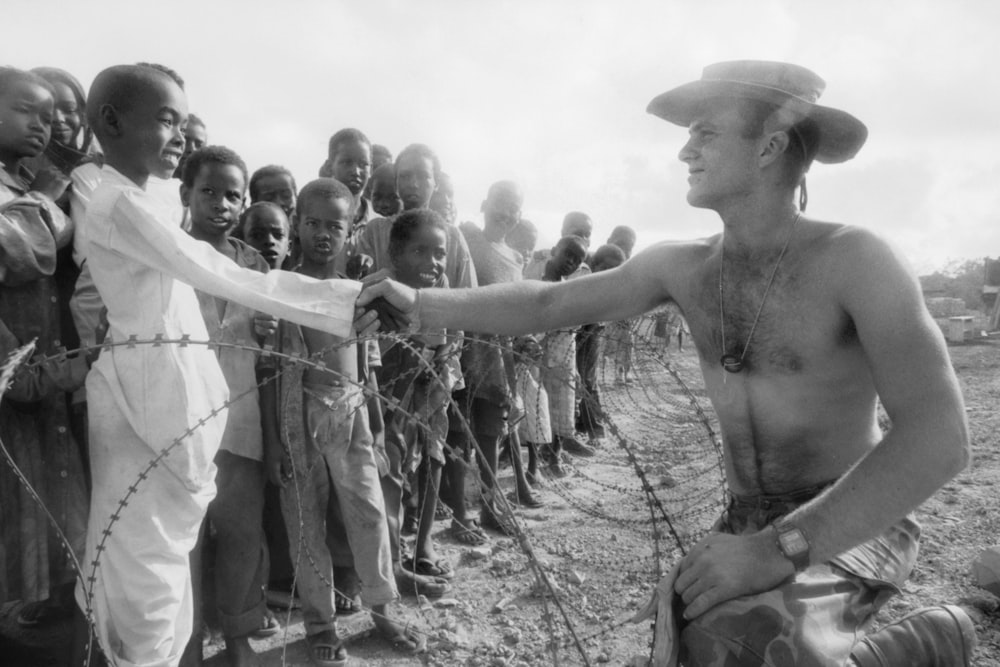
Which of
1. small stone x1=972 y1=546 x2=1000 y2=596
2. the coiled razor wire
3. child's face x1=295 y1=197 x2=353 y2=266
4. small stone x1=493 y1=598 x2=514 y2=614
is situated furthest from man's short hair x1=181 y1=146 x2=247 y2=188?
small stone x1=972 y1=546 x2=1000 y2=596

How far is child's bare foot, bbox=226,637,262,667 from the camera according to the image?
128 inches

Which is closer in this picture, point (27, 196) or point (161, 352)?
point (161, 352)

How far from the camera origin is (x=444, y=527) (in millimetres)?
5227

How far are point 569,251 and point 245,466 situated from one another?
496 centimetres

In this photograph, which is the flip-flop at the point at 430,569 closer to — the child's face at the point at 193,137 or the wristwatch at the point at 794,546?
the wristwatch at the point at 794,546

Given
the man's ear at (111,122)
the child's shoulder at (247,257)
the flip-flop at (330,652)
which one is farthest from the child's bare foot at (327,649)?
the man's ear at (111,122)

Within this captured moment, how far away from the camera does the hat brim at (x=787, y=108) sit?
8.05 feet

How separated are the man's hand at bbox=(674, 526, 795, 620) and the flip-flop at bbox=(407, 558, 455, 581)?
7.90 ft

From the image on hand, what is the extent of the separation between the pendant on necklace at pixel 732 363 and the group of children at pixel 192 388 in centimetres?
50

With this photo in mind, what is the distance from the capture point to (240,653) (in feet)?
10.7

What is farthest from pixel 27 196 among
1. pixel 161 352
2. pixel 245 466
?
pixel 245 466

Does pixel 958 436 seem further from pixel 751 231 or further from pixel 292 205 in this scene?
pixel 292 205

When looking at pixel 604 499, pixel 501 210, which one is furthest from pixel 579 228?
pixel 604 499

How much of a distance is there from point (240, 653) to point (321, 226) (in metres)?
2.05
